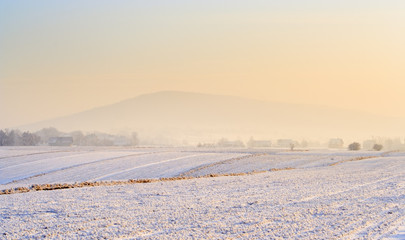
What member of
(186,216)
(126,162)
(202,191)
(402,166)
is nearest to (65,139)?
(126,162)

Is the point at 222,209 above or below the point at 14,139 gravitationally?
below

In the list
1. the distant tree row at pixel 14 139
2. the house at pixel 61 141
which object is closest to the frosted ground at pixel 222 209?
the house at pixel 61 141

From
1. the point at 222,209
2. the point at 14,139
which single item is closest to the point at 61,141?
the point at 14,139

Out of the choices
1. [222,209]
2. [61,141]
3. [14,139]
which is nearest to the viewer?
[222,209]

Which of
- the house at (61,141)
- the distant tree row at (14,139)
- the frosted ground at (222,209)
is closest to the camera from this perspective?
the frosted ground at (222,209)

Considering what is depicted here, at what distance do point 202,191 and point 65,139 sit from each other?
7194 cm

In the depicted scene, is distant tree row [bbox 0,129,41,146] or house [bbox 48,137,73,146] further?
house [bbox 48,137,73,146]

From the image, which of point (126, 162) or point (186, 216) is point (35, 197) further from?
point (126, 162)

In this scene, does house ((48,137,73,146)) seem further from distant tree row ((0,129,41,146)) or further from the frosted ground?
the frosted ground

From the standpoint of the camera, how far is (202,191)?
21375 mm

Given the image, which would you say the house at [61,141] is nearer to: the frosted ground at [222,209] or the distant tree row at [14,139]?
the distant tree row at [14,139]

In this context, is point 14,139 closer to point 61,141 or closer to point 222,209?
point 61,141

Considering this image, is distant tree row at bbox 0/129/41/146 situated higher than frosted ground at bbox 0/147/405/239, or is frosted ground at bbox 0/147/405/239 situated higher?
distant tree row at bbox 0/129/41/146

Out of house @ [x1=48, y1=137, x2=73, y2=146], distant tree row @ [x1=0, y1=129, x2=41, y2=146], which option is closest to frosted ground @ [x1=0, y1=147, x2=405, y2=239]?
house @ [x1=48, y1=137, x2=73, y2=146]
